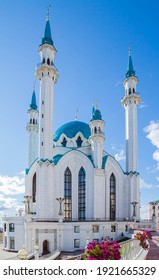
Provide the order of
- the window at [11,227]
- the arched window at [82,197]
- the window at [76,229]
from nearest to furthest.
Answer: the window at [76,229] < the window at [11,227] < the arched window at [82,197]

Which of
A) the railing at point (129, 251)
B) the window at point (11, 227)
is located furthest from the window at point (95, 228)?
the railing at point (129, 251)

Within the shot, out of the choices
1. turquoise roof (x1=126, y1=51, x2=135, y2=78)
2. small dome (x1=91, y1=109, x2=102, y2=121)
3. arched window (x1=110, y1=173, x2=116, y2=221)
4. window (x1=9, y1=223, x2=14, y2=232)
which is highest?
turquoise roof (x1=126, y1=51, x2=135, y2=78)

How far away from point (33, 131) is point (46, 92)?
11.9 metres

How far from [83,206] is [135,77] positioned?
26646 mm

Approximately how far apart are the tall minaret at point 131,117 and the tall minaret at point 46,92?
47.9 feet

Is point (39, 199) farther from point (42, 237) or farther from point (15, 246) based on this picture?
point (15, 246)

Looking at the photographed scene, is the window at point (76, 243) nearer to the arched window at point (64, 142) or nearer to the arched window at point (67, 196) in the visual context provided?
the arched window at point (67, 196)

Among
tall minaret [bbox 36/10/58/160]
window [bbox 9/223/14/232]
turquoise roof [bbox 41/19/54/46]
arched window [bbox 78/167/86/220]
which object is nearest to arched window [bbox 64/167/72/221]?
arched window [bbox 78/167/86/220]

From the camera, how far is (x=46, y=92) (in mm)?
44781

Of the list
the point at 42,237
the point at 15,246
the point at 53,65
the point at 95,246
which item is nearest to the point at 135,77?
the point at 53,65

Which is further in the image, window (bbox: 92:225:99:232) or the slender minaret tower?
the slender minaret tower

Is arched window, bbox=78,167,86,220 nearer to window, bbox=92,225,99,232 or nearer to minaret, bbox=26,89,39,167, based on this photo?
window, bbox=92,225,99,232

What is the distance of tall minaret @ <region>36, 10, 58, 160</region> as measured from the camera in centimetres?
4322

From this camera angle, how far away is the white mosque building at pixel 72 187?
129 ft
